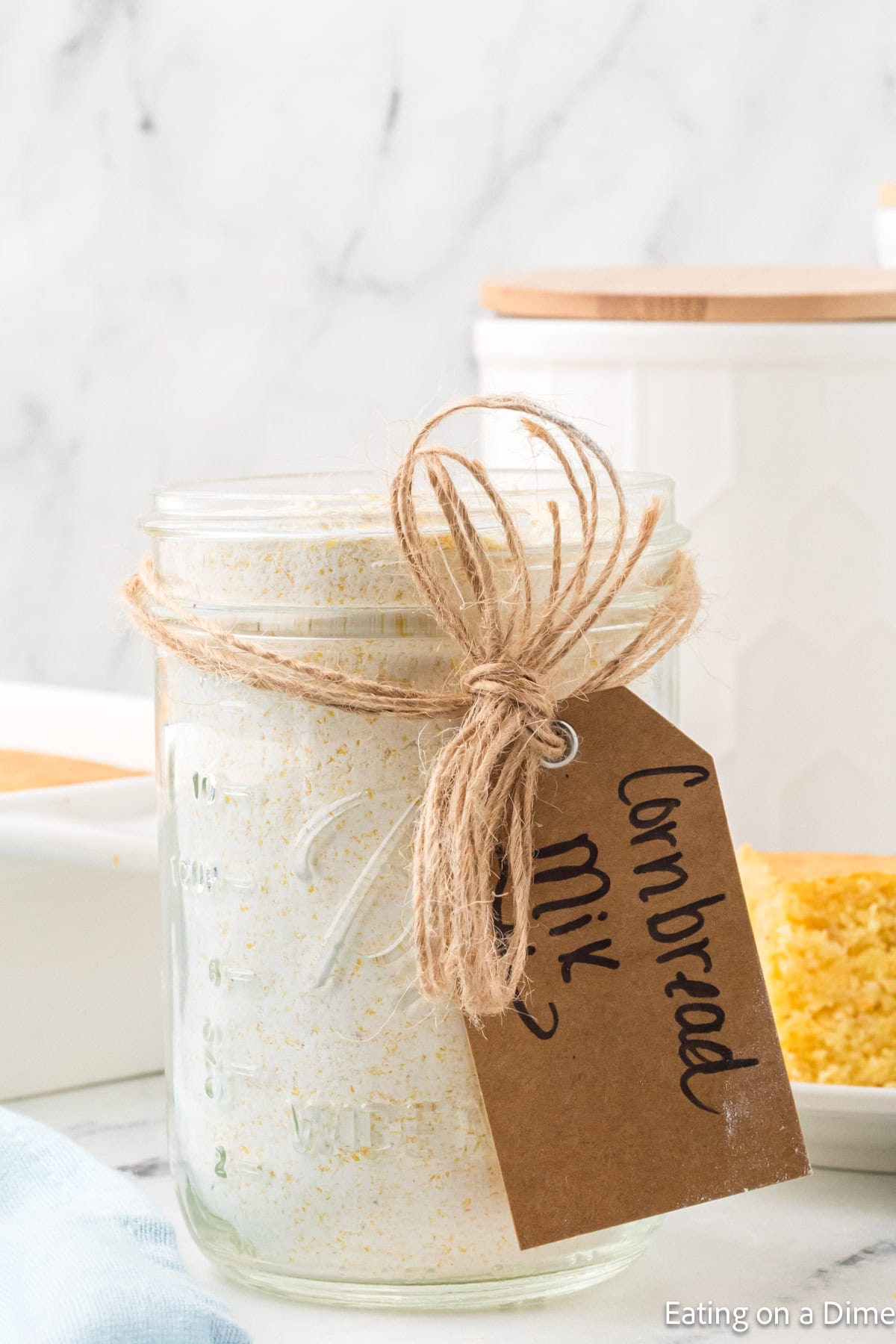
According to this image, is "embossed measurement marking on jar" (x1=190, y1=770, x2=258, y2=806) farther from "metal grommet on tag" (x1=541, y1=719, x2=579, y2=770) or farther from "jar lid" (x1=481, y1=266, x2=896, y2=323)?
"jar lid" (x1=481, y1=266, x2=896, y2=323)

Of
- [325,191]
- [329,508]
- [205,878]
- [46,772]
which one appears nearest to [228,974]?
[205,878]

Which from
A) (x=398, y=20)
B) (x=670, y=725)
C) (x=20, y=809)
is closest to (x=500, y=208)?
(x=398, y=20)

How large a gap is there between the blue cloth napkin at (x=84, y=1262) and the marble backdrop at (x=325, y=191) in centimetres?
71

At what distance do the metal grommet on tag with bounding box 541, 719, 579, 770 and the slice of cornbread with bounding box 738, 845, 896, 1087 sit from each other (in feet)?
0.47

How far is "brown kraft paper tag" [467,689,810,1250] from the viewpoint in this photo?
0.40 metres

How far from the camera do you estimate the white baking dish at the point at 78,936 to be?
55cm

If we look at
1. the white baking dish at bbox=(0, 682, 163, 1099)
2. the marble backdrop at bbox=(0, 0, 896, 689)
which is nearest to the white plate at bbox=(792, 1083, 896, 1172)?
the white baking dish at bbox=(0, 682, 163, 1099)

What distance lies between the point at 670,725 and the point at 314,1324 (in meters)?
0.19

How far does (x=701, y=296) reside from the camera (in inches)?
26.2

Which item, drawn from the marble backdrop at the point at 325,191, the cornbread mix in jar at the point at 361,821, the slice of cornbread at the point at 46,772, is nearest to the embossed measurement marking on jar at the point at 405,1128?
the cornbread mix in jar at the point at 361,821

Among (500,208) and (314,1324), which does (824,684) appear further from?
(500,208)

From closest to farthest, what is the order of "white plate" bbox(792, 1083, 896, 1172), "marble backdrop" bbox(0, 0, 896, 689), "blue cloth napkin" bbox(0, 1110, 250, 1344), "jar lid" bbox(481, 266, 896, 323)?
"blue cloth napkin" bbox(0, 1110, 250, 1344) < "white plate" bbox(792, 1083, 896, 1172) < "jar lid" bbox(481, 266, 896, 323) < "marble backdrop" bbox(0, 0, 896, 689)

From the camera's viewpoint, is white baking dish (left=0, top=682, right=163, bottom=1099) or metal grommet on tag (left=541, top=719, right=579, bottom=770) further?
white baking dish (left=0, top=682, right=163, bottom=1099)

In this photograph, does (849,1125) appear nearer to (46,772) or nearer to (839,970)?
(839,970)
